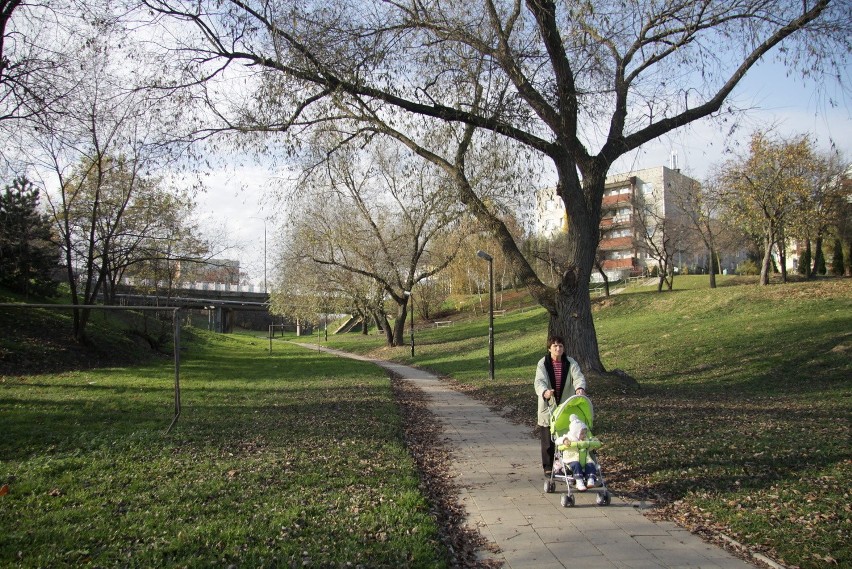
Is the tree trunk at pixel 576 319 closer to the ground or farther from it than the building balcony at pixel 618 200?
closer to the ground

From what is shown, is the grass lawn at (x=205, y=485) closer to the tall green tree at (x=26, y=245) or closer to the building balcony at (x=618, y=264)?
the tall green tree at (x=26, y=245)

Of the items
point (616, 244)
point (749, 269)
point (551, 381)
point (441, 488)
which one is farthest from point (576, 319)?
point (616, 244)

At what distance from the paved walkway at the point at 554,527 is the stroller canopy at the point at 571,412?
774mm

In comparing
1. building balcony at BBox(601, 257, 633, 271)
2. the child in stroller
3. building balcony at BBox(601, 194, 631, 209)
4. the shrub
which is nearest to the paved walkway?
the child in stroller

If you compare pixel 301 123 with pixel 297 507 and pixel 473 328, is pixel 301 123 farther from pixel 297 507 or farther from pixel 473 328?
pixel 473 328

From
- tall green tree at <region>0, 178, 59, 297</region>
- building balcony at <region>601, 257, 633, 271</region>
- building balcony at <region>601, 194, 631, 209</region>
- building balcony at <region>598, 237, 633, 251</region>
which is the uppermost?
building balcony at <region>601, 194, 631, 209</region>

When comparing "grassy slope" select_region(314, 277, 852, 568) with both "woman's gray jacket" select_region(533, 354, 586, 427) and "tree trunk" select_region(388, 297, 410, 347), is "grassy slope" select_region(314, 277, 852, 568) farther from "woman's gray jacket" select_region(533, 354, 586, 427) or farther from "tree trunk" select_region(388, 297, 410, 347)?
"tree trunk" select_region(388, 297, 410, 347)

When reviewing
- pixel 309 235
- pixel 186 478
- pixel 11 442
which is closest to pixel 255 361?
pixel 309 235

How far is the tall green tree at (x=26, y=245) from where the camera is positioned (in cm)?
1644

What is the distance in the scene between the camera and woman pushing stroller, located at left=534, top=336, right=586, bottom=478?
6.19 metres

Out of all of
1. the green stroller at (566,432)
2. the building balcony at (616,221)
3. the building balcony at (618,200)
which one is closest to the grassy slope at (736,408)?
the green stroller at (566,432)

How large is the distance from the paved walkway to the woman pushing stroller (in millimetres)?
457

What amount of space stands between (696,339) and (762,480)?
45.1 feet

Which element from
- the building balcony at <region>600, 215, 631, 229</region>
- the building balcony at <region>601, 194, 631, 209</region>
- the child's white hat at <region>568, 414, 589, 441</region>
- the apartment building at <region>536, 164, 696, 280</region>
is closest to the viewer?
the child's white hat at <region>568, 414, 589, 441</region>
